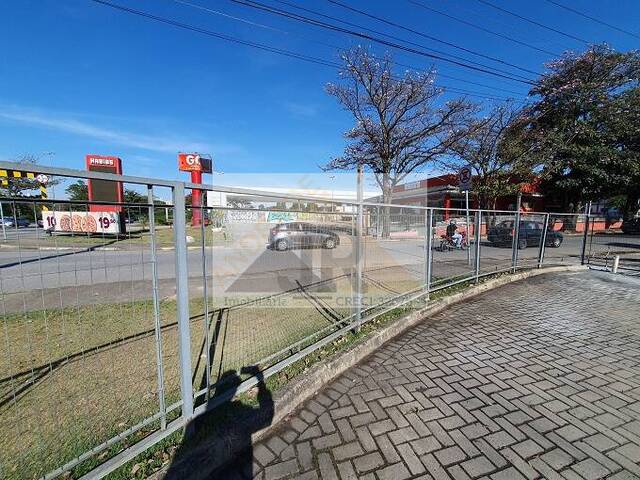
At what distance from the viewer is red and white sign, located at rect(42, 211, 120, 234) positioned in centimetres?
169

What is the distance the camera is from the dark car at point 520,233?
8031mm

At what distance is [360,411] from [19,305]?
7381 millimetres

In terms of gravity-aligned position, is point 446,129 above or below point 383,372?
above

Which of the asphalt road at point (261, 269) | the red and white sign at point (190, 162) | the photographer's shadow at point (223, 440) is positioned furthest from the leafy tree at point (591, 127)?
the red and white sign at point (190, 162)

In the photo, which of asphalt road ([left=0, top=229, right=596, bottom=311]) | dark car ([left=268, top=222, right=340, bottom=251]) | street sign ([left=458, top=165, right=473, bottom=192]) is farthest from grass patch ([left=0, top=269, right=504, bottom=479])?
street sign ([left=458, top=165, right=473, bottom=192])

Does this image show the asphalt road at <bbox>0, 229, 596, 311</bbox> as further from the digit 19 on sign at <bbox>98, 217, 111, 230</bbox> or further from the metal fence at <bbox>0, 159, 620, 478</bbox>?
the digit 19 on sign at <bbox>98, 217, 111, 230</bbox>

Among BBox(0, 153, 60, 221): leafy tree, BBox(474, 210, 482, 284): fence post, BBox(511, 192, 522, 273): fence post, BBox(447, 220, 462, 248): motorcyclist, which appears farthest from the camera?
BBox(511, 192, 522, 273): fence post

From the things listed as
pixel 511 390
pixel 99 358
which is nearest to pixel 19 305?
pixel 99 358

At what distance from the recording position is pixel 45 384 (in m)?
3.00

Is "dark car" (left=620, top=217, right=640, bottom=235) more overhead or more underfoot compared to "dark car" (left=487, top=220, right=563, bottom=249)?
A: more underfoot

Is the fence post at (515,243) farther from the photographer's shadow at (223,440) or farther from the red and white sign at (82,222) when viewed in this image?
the red and white sign at (82,222)

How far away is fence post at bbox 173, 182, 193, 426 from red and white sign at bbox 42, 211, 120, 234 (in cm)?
38

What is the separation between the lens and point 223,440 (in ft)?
7.00

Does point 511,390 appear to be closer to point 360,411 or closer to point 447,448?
point 447,448
